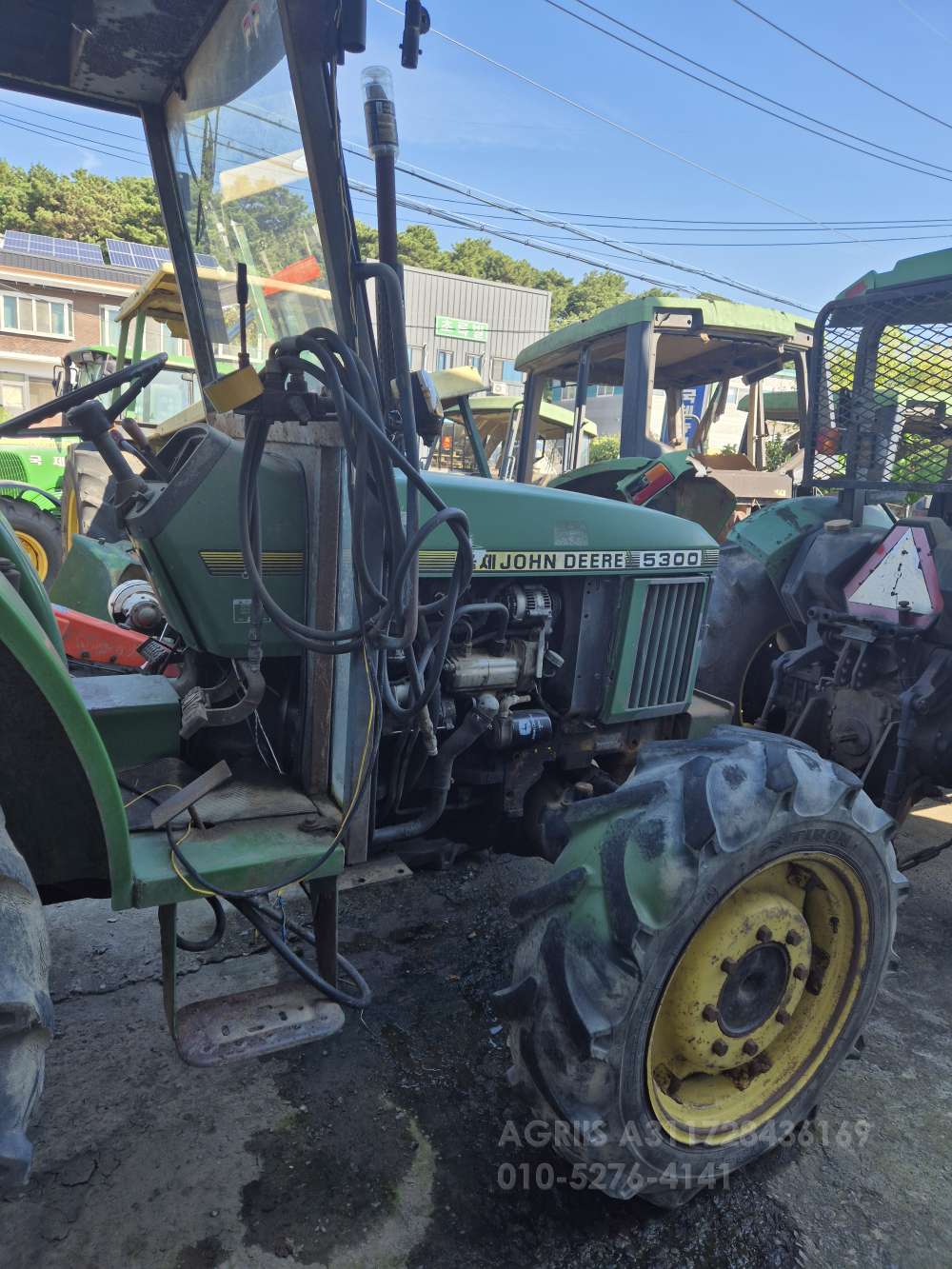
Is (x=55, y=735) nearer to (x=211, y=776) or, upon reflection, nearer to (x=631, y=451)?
(x=211, y=776)

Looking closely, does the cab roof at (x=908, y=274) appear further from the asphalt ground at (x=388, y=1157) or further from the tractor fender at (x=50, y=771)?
the tractor fender at (x=50, y=771)

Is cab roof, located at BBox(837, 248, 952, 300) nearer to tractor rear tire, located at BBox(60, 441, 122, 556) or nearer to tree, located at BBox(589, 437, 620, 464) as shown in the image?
tractor rear tire, located at BBox(60, 441, 122, 556)

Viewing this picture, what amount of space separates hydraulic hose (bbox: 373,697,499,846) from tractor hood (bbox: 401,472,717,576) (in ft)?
1.27

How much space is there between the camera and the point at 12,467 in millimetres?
8930

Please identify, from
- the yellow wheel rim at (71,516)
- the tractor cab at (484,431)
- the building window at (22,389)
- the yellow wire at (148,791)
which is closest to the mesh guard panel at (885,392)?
the tractor cab at (484,431)

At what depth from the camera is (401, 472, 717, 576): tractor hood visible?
7.23 ft

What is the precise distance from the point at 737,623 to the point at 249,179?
272 centimetres

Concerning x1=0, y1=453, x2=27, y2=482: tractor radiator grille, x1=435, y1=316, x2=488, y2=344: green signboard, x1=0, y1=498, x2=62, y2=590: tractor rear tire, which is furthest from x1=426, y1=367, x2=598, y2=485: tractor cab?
x1=435, y1=316, x2=488, y2=344: green signboard

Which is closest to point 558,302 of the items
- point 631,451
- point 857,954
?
point 631,451

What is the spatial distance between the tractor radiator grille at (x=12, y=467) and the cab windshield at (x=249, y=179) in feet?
25.0

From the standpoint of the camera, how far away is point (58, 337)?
25.5 meters

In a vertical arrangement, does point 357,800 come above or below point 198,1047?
above

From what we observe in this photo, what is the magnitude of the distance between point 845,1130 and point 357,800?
60.5 inches

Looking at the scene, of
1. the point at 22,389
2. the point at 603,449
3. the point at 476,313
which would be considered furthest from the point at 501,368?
the point at 22,389
